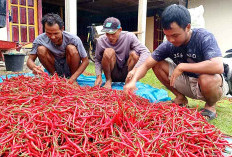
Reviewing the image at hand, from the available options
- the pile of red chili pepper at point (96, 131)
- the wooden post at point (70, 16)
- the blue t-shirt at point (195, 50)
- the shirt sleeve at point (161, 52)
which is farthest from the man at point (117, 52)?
the wooden post at point (70, 16)

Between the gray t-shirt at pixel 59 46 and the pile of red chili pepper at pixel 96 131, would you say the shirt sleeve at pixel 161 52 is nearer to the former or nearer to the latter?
the pile of red chili pepper at pixel 96 131

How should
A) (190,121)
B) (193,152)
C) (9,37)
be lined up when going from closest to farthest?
(193,152) < (190,121) < (9,37)

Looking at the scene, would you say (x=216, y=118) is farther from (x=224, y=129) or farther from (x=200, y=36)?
(x=200, y=36)

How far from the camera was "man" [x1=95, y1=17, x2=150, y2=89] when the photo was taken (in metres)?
3.16

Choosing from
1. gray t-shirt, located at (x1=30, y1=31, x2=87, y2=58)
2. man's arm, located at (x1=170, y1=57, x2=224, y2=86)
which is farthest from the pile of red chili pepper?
gray t-shirt, located at (x1=30, y1=31, x2=87, y2=58)

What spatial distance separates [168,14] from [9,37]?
20.8 feet

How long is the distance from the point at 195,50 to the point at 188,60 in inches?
6.7

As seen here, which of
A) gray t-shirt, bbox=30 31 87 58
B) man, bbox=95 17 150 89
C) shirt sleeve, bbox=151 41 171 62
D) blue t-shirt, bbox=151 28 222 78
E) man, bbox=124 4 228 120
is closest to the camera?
man, bbox=124 4 228 120

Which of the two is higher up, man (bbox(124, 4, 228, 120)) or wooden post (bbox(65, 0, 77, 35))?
wooden post (bbox(65, 0, 77, 35))

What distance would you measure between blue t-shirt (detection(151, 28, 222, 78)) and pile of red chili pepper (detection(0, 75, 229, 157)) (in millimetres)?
689

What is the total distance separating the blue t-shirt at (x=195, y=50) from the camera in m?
2.10

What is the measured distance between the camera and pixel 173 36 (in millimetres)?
2033

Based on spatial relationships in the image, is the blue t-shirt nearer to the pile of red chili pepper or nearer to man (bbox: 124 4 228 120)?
man (bbox: 124 4 228 120)

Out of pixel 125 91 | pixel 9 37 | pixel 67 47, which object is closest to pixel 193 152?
pixel 125 91
